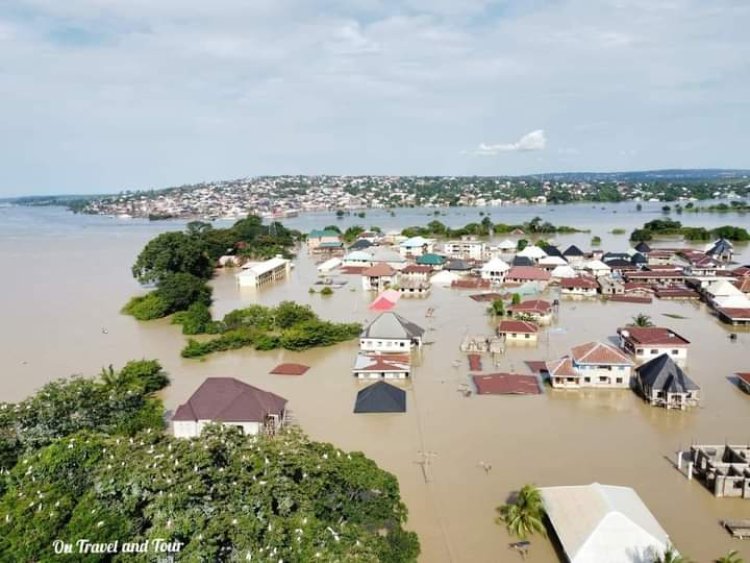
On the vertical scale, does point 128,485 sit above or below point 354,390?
above

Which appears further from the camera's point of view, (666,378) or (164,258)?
(164,258)

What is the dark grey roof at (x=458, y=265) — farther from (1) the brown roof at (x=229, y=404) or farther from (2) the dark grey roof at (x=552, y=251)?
(1) the brown roof at (x=229, y=404)

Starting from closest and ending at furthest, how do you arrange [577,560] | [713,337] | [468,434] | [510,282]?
1. [577,560]
2. [468,434]
3. [713,337]
4. [510,282]

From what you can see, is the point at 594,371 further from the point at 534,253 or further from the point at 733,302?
the point at 534,253

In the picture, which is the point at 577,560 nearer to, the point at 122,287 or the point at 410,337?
the point at 410,337

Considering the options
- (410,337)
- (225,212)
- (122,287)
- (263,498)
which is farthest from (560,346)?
(225,212)

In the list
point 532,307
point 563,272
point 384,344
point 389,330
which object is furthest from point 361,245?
point 384,344

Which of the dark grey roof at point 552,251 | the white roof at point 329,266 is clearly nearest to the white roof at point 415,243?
the white roof at point 329,266
